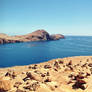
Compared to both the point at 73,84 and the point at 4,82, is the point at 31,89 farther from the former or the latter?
the point at 73,84

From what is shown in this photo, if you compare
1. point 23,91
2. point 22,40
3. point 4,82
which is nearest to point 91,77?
point 23,91

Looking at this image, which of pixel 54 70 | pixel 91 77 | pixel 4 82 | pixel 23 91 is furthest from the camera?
pixel 54 70

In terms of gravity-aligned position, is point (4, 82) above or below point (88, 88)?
above

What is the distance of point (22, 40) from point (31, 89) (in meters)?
187

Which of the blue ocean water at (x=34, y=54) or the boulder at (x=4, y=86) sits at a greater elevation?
the boulder at (x=4, y=86)

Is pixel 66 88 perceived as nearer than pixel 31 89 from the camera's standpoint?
No

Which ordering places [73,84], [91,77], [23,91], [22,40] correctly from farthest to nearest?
1. [22,40]
2. [91,77]
3. [73,84]
4. [23,91]

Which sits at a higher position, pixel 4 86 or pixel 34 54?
pixel 4 86

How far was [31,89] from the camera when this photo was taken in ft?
49.8

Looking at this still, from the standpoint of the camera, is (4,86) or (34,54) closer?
(4,86)

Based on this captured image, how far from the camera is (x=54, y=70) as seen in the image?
1093 inches

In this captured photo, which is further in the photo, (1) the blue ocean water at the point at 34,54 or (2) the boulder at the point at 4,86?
(1) the blue ocean water at the point at 34,54

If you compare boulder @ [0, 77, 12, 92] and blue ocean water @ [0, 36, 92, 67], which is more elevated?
boulder @ [0, 77, 12, 92]

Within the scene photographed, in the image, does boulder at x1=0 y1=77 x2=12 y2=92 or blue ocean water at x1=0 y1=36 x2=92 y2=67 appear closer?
boulder at x1=0 y1=77 x2=12 y2=92
